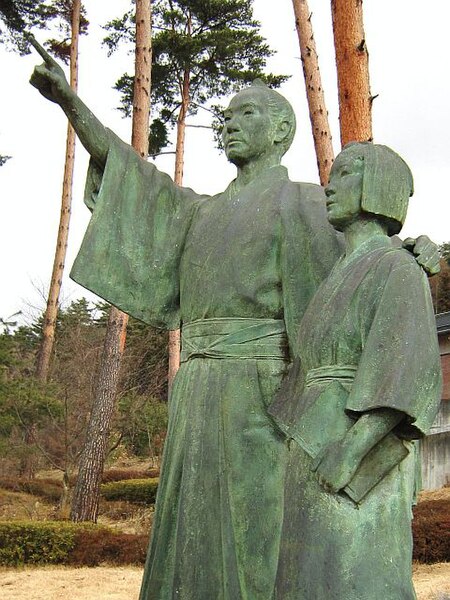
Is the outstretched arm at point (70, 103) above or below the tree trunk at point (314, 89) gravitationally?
below

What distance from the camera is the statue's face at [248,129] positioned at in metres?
3.91

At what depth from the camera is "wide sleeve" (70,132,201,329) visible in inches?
159

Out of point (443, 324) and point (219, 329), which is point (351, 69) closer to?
point (219, 329)

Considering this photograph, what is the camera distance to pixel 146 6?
13672mm

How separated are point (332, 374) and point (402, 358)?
0.89ft

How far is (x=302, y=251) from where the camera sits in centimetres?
374

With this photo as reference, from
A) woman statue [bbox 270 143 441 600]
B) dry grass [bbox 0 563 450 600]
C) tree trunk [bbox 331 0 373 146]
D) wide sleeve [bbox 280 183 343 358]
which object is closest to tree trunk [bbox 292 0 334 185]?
tree trunk [bbox 331 0 373 146]

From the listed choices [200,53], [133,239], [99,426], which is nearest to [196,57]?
[200,53]

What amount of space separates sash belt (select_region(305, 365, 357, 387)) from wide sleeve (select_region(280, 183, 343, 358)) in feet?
1.89

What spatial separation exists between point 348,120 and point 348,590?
6.54m

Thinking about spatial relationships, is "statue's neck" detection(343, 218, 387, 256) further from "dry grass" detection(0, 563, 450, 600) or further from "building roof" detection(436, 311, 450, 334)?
"building roof" detection(436, 311, 450, 334)

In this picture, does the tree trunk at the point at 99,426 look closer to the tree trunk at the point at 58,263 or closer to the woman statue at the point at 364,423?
the tree trunk at the point at 58,263

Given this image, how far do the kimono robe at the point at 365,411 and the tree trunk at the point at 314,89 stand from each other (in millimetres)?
6869

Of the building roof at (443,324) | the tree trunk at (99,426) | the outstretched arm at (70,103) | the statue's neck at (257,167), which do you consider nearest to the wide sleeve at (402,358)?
the statue's neck at (257,167)
